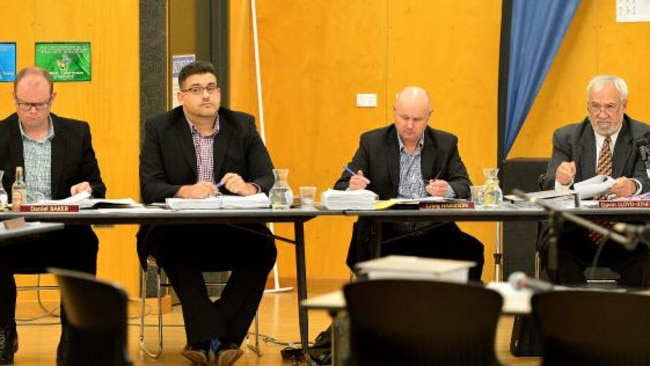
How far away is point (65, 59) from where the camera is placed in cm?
719

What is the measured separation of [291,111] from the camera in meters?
8.70

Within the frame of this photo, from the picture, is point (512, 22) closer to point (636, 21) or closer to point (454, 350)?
point (636, 21)

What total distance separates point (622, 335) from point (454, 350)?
0.40 metres

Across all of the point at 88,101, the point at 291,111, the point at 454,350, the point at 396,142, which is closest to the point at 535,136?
the point at 291,111

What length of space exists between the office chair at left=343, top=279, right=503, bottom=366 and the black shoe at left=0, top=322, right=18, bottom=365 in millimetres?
3107

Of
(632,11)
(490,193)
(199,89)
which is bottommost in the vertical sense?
(490,193)

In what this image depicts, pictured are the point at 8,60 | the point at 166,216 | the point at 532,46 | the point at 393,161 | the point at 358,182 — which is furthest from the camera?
the point at 532,46

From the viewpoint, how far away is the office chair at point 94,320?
2.71m

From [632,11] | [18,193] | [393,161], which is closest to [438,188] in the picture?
[393,161]

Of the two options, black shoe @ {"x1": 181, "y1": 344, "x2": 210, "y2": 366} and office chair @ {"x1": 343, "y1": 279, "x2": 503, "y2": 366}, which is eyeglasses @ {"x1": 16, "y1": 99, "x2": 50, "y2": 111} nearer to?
black shoe @ {"x1": 181, "y1": 344, "x2": 210, "y2": 366}

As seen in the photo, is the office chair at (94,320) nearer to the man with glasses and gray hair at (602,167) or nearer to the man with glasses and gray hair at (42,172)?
the man with glasses and gray hair at (42,172)

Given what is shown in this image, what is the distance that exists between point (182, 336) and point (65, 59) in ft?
6.73

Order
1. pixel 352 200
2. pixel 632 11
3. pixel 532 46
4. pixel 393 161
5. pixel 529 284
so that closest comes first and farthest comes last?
pixel 529 284 → pixel 352 200 → pixel 393 161 → pixel 532 46 → pixel 632 11

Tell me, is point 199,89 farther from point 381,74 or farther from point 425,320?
point 425,320
